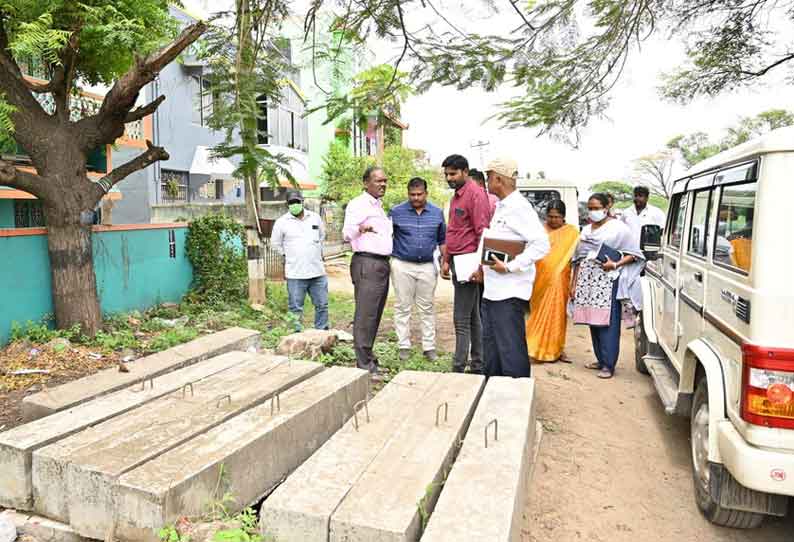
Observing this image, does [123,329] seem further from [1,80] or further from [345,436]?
[345,436]

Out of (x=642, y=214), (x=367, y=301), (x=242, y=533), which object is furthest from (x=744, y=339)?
(x=642, y=214)

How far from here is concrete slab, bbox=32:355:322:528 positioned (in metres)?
2.38

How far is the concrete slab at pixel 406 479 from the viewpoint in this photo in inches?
78.0

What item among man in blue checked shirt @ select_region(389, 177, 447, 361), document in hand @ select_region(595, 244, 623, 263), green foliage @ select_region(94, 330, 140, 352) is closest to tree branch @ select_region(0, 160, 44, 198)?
green foliage @ select_region(94, 330, 140, 352)

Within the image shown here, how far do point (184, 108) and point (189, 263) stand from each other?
11190mm

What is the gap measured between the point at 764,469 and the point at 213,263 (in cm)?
866

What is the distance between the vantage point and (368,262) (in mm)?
5496

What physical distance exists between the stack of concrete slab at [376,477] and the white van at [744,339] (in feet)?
4.05

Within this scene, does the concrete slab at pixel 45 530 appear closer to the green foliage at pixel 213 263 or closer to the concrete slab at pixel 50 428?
the concrete slab at pixel 50 428

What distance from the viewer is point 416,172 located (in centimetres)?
2506

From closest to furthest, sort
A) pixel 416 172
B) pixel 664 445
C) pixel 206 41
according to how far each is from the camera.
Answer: pixel 664 445, pixel 206 41, pixel 416 172

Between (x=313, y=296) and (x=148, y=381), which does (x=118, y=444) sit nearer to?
(x=148, y=381)

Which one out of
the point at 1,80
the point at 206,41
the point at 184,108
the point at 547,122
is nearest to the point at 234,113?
the point at 206,41

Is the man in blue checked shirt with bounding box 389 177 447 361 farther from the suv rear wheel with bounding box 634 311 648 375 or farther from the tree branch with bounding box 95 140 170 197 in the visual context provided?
the tree branch with bounding box 95 140 170 197
